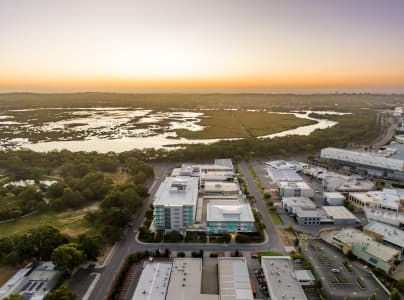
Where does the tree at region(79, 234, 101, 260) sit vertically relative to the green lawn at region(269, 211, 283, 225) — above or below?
above

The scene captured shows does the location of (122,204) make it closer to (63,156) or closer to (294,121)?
(63,156)

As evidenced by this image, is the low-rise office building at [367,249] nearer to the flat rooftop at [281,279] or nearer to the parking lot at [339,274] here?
the parking lot at [339,274]

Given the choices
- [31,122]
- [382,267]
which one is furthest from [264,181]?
[31,122]

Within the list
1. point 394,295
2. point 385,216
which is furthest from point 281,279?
point 385,216

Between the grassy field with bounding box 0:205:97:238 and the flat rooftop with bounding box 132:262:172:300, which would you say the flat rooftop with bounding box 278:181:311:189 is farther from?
the grassy field with bounding box 0:205:97:238

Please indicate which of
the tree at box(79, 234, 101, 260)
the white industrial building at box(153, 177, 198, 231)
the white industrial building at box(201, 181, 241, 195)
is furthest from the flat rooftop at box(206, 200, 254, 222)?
the tree at box(79, 234, 101, 260)
